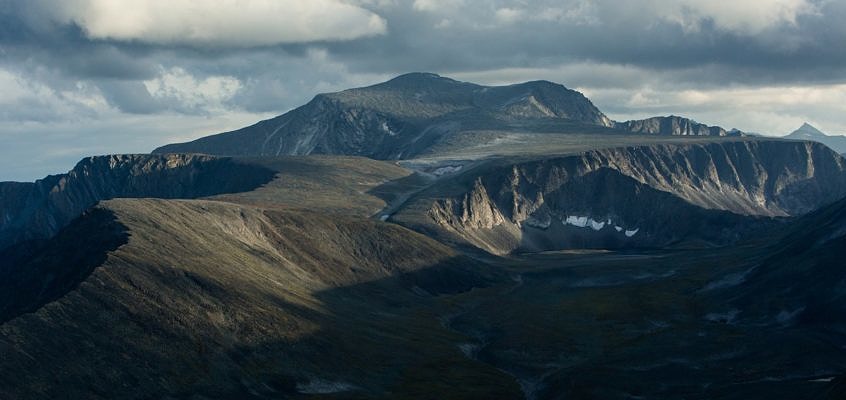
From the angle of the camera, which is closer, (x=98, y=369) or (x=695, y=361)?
(x=98, y=369)

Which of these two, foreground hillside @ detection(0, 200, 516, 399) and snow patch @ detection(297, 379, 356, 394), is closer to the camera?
foreground hillside @ detection(0, 200, 516, 399)

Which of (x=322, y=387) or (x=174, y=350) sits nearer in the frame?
(x=174, y=350)

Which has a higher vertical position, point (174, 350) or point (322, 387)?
point (174, 350)

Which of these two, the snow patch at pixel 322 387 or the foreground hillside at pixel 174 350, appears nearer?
the foreground hillside at pixel 174 350

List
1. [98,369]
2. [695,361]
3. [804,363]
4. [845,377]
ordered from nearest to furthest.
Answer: [845,377]
[98,369]
[804,363]
[695,361]

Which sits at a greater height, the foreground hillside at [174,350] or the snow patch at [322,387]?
the foreground hillside at [174,350]

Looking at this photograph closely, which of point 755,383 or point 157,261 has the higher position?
A: point 157,261

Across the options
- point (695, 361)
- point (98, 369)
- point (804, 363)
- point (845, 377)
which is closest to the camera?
point (845, 377)

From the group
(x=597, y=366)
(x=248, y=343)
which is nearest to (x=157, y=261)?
(x=248, y=343)

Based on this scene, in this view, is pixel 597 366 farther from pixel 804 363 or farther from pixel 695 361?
pixel 804 363

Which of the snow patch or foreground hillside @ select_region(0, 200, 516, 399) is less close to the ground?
foreground hillside @ select_region(0, 200, 516, 399)
